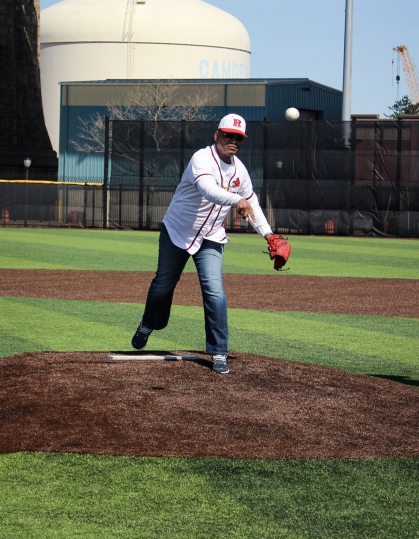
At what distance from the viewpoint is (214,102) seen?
5584cm

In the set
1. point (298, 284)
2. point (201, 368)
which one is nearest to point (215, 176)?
point (201, 368)

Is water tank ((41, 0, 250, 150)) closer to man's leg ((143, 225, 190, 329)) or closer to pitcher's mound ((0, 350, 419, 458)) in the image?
man's leg ((143, 225, 190, 329))

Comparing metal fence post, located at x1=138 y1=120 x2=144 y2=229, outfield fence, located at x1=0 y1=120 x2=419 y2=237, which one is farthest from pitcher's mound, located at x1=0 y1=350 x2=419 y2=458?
metal fence post, located at x1=138 y1=120 x2=144 y2=229

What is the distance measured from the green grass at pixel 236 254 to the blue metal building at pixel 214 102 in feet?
84.1

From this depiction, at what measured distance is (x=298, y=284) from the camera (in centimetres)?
1485

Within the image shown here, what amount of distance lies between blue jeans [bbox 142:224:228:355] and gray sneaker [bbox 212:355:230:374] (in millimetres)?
57

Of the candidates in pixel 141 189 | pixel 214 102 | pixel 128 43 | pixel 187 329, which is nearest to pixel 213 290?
pixel 187 329

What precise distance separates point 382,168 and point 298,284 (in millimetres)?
15146

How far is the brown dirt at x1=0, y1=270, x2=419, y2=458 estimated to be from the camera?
16.3 feet

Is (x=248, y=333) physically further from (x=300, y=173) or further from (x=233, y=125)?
(x=300, y=173)

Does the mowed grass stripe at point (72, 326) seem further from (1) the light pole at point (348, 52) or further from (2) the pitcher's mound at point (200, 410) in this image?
(1) the light pole at point (348, 52)

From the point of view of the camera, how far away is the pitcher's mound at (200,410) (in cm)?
496

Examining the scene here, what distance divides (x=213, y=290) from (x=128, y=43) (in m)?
63.5

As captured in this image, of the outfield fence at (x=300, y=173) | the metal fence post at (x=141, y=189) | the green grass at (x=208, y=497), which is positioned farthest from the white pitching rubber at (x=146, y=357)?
the metal fence post at (x=141, y=189)
